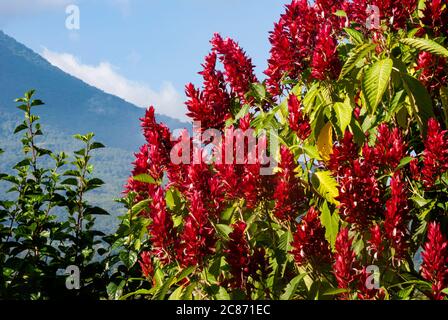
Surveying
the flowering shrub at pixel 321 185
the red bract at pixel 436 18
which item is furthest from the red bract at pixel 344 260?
the red bract at pixel 436 18

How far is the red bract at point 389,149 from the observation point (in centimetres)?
261

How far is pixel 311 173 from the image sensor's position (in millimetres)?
2953

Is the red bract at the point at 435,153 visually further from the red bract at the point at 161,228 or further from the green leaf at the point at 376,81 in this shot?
the red bract at the point at 161,228

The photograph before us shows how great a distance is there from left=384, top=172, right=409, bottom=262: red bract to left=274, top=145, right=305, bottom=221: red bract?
1.40ft

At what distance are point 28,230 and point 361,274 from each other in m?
3.49

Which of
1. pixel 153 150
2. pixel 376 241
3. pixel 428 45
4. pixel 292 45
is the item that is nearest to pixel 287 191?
pixel 376 241

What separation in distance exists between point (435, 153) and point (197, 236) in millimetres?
1092

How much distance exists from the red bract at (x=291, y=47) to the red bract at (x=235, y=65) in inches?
5.3

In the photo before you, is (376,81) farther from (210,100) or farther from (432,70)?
(210,100)

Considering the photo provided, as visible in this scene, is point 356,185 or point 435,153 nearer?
point 356,185
